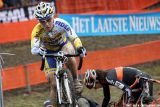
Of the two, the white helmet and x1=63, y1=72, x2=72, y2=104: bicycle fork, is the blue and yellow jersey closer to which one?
the white helmet

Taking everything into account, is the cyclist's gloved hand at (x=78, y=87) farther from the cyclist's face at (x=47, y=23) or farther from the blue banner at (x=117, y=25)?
the blue banner at (x=117, y=25)

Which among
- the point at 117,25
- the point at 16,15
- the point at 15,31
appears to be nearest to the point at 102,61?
the point at 117,25

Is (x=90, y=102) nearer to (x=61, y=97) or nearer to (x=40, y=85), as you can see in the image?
(x=61, y=97)

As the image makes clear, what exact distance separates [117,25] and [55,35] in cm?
853

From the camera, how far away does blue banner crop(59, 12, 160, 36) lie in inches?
745

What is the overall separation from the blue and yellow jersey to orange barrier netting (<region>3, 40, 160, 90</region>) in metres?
2.89

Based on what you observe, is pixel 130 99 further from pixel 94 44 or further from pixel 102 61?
pixel 94 44

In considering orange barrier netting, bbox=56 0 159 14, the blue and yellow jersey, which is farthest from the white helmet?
orange barrier netting, bbox=56 0 159 14

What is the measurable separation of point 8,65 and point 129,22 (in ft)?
15.0

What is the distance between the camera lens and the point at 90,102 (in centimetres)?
1061

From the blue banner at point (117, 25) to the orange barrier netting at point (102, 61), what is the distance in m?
3.07

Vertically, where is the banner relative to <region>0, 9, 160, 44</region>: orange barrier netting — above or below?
above

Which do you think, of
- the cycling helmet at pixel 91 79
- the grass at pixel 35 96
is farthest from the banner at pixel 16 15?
the cycling helmet at pixel 91 79

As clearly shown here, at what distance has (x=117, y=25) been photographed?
1903 cm
